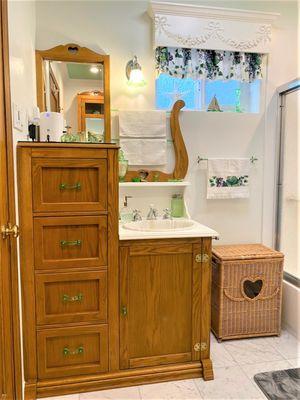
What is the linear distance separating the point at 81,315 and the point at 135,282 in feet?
1.17

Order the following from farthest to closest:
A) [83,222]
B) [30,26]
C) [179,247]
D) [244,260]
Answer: [244,260] < [30,26] < [179,247] < [83,222]

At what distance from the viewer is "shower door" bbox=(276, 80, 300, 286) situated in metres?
2.60

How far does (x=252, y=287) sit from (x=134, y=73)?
6.18 feet

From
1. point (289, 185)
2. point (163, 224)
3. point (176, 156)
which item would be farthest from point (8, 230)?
point (289, 185)

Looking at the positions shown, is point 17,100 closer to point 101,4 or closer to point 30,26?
point 30,26

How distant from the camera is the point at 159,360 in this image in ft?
6.07

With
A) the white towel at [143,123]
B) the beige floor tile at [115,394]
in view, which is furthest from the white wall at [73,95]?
the beige floor tile at [115,394]

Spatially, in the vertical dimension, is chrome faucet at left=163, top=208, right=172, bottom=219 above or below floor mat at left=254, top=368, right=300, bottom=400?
above

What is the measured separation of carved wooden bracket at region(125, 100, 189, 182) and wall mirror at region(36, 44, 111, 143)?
48 centimetres

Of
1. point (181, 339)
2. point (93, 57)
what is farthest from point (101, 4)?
point (181, 339)

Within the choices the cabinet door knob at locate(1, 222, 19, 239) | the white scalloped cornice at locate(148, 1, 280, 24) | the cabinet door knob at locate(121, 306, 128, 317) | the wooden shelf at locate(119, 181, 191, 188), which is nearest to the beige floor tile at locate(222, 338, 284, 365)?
the cabinet door knob at locate(121, 306, 128, 317)

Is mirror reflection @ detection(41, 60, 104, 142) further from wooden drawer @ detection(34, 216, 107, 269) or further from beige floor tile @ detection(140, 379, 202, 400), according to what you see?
beige floor tile @ detection(140, 379, 202, 400)

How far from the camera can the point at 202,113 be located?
8.20ft

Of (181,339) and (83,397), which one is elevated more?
(181,339)
